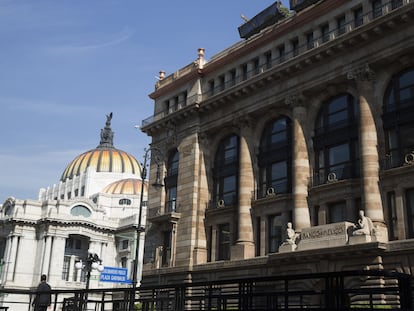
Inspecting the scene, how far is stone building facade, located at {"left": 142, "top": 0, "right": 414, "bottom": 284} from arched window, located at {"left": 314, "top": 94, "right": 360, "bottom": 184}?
8 cm

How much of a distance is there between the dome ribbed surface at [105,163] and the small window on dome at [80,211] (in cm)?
3361

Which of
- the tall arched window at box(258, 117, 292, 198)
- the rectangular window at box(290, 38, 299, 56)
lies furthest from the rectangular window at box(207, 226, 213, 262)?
the rectangular window at box(290, 38, 299, 56)

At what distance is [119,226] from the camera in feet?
312

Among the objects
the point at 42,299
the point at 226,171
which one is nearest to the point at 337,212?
A: the point at 226,171

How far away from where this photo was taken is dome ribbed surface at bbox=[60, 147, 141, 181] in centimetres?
13088

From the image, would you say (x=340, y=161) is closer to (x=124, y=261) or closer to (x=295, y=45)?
(x=295, y=45)

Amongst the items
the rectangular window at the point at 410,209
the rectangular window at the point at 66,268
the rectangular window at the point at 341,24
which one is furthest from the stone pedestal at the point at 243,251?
the rectangular window at the point at 66,268

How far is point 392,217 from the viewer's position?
29.5 metres

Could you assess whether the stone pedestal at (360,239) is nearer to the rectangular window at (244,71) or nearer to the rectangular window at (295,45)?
the rectangular window at (295,45)

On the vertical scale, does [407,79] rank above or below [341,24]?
below

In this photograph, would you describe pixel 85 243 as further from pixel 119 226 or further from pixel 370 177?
pixel 370 177

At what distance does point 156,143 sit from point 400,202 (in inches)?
974

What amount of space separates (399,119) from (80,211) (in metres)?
74.9

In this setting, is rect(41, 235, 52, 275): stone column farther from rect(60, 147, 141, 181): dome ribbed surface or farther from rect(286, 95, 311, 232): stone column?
rect(286, 95, 311, 232): stone column
